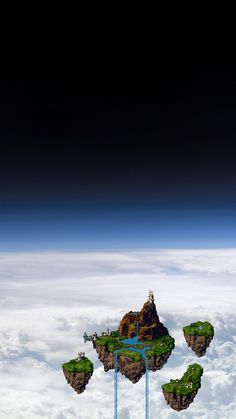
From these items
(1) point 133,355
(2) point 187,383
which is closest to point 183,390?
(2) point 187,383

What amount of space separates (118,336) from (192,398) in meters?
3.15

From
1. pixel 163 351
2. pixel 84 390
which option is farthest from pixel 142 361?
pixel 84 390

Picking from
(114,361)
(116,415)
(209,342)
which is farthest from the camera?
(209,342)

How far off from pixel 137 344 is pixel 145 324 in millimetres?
670

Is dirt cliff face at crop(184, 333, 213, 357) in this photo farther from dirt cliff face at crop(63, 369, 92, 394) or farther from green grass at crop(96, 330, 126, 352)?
dirt cliff face at crop(63, 369, 92, 394)

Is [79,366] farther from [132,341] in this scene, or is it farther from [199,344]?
[199,344]

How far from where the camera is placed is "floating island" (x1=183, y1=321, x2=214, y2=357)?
20453 millimetres

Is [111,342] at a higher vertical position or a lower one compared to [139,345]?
higher

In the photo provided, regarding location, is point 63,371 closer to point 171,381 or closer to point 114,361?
point 114,361

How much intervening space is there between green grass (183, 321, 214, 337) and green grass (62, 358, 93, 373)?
361 cm

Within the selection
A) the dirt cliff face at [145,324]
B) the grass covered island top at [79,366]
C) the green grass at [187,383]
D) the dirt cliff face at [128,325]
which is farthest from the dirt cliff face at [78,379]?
the green grass at [187,383]

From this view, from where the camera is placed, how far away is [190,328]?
20656mm

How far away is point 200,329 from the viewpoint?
20.6 metres

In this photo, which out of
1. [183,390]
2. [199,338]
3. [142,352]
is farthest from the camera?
[199,338]
